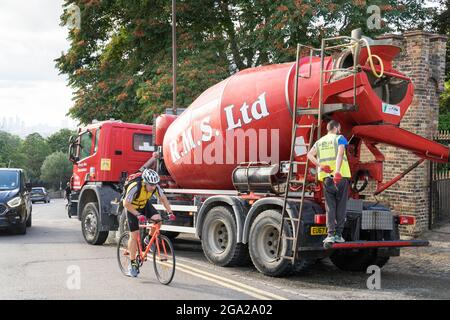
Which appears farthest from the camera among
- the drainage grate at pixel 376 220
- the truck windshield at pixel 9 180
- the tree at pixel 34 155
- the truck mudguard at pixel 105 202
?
the tree at pixel 34 155

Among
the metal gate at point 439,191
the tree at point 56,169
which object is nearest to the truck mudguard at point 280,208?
the metal gate at point 439,191

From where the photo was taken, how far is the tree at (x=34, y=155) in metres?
111

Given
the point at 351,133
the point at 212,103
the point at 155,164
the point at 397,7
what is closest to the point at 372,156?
the point at 351,133

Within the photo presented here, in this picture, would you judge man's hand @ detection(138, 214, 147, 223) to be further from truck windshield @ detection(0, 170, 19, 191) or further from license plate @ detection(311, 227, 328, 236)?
truck windshield @ detection(0, 170, 19, 191)

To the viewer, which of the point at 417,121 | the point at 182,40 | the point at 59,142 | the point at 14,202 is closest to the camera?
the point at 417,121

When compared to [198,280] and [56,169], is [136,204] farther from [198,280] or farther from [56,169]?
[56,169]

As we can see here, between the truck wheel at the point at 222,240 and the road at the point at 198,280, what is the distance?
160 millimetres

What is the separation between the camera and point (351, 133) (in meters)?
8.64

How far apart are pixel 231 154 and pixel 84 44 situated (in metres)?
15.1

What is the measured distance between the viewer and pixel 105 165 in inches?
511

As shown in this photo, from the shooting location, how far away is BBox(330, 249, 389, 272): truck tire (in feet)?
30.3

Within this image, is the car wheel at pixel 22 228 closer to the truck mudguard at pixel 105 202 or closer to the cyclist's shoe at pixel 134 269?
the truck mudguard at pixel 105 202

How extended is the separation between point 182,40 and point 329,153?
13.8 meters

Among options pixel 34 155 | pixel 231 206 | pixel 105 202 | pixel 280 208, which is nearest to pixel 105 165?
pixel 105 202
